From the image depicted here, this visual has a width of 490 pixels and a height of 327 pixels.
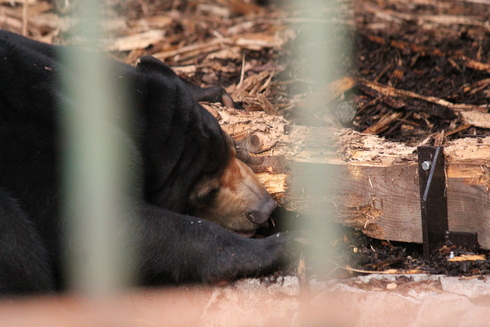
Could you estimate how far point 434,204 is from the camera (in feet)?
9.54

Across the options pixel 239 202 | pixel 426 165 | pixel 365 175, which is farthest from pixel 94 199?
pixel 426 165

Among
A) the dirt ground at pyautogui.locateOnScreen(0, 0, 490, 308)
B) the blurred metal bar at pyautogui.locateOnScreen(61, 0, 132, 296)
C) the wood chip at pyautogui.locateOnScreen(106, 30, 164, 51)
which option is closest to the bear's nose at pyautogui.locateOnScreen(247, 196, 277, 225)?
the dirt ground at pyautogui.locateOnScreen(0, 0, 490, 308)

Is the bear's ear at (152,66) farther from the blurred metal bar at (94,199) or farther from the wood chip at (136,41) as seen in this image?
the wood chip at (136,41)

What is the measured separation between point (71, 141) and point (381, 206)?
1567mm

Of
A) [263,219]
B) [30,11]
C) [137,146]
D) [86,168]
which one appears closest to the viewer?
[86,168]

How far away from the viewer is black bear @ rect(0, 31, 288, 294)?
2.78 m

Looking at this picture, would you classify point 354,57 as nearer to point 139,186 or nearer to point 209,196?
point 209,196


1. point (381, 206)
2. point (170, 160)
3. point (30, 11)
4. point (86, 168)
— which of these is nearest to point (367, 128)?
point (381, 206)

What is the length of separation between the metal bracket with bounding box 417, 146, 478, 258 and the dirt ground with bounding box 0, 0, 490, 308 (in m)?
0.07

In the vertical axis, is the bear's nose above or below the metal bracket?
below

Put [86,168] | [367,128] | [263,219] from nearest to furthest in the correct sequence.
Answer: [86,168], [263,219], [367,128]

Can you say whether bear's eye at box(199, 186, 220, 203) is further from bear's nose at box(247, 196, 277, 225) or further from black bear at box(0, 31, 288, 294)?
bear's nose at box(247, 196, 277, 225)

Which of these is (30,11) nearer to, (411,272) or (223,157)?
(223,157)

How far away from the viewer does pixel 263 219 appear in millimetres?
3322
